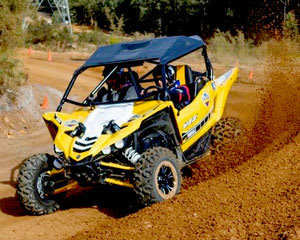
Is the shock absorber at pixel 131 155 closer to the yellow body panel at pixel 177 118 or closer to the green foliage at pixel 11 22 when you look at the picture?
the yellow body panel at pixel 177 118

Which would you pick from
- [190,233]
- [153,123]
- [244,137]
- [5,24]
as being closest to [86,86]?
[5,24]

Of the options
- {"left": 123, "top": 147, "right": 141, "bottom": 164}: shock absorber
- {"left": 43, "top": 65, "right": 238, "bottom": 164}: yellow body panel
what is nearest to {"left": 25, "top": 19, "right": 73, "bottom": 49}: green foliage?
{"left": 43, "top": 65, "right": 238, "bottom": 164}: yellow body panel

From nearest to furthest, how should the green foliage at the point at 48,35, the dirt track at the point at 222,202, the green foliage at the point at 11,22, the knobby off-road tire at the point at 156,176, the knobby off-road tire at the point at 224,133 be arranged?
the dirt track at the point at 222,202 → the knobby off-road tire at the point at 156,176 → the knobby off-road tire at the point at 224,133 → the green foliage at the point at 11,22 → the green foliage at the point at 48,35

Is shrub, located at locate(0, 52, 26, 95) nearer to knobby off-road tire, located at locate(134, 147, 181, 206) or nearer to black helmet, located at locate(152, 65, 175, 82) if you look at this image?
black helmet, located at locate(152, 65, 175, 82)

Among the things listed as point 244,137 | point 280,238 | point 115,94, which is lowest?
point 244,137

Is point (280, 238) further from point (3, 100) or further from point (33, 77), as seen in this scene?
point (33, 77)

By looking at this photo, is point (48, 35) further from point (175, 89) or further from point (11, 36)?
point (175, 89)

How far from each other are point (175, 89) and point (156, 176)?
1.82m

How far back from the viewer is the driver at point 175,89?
7266mm

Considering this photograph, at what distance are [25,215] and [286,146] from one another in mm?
3880

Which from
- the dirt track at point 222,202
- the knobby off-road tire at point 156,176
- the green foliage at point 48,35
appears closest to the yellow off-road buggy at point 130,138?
the knobby off-road tire at point 156,176

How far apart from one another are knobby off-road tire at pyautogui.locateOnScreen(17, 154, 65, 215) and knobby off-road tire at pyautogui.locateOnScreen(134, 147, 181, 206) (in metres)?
1.43

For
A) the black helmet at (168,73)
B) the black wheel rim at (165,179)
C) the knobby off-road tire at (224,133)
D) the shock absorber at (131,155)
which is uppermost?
the black helmet at (168,73)

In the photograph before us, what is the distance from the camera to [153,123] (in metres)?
6.56
